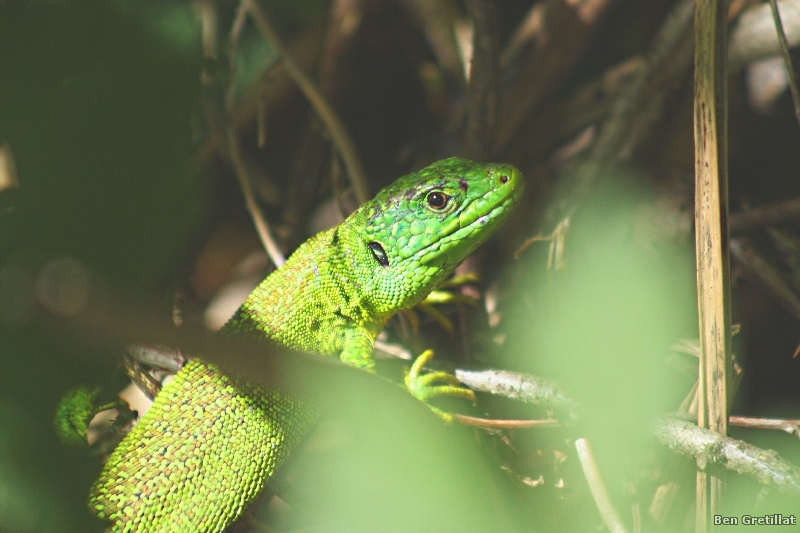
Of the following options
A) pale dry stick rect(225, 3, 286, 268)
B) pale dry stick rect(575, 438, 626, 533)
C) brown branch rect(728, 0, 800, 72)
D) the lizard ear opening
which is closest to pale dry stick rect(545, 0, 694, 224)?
brown branch rect(728, 0, 800, 72)

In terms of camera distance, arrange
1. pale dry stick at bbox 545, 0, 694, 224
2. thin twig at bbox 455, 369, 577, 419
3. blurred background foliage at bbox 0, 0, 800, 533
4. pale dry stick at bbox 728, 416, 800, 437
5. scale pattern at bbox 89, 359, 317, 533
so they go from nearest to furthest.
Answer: blurred background foliage at bbox 0, 0, 800, 533, pale dry stick at bbox 728, 416, 800, 437, thin twig at bbox 455, 369, 577, 419, scale pattern at bbox 89, 359, 317, 533, pale dry stick at bbox 545, 0, 694, 224

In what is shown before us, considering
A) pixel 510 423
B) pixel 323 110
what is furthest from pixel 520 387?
pixel 323 110

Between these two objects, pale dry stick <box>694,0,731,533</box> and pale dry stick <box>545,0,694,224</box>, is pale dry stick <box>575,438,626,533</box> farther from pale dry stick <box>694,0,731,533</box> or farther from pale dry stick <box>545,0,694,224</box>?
pale dry stick <box>545,0,694,224</box>

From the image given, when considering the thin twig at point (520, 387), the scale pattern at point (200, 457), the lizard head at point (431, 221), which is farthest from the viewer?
A: the lizard head at point (431, 221)

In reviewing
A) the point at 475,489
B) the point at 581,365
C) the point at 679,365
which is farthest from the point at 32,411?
the point at 679,365

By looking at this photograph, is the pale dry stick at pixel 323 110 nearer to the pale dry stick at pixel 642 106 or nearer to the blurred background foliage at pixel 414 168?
the blurred background foliage at pixel 414 168

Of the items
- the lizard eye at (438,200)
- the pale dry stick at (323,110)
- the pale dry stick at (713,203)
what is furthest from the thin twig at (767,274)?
the pale dry stick at (323,110)
